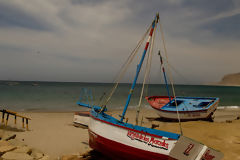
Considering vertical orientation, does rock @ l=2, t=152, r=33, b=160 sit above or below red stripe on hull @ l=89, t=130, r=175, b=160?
below

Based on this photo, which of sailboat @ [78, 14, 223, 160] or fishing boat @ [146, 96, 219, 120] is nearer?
sailboat @ [78, 14, 223, 160]

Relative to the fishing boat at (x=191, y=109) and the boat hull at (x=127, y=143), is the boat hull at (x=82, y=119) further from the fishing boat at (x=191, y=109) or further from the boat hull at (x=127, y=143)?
the fishing boat at (x=191, y=109)

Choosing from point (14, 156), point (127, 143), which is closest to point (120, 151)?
point (127, 143)

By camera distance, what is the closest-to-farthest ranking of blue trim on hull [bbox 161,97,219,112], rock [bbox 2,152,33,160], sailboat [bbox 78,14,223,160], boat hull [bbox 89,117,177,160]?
1. sailboat [bbox 78,14,223,160]
2. boat hull [bbox 89,117,177,160]
3. rock [bbox 2,152,33,160]
4. blue trim on hull [bbox 161,97,219,112]

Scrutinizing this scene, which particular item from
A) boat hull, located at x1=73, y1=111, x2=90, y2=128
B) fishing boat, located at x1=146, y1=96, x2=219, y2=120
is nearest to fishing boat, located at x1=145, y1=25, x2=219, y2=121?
fishing boat, located at x1=146, y1=96, x2=219, y2=120

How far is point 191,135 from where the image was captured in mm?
11562

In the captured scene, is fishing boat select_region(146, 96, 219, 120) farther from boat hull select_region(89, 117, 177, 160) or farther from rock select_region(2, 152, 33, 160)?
rock select_region(2, 152, 33, 160)

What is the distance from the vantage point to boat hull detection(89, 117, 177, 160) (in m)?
6.84

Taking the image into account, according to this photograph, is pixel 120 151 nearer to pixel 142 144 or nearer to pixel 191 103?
pixel 142 144

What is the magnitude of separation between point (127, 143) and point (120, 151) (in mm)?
661

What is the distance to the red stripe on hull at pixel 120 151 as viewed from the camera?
7.08 metres

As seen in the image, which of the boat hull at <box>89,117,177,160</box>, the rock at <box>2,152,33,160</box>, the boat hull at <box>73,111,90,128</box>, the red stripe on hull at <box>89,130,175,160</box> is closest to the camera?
the boat hull at <box>89,117,177,160</box>

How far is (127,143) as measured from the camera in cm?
770

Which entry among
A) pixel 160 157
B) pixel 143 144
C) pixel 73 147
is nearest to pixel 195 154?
pixel 160 157
